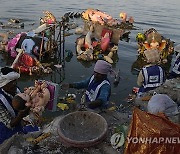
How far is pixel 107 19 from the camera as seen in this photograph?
21.3 meters

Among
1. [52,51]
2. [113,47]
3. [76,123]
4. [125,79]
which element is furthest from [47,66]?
[76,123]

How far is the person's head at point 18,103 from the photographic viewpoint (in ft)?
15.7

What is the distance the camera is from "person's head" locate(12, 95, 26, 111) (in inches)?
189

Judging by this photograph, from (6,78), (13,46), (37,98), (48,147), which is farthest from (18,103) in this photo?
(13,46)

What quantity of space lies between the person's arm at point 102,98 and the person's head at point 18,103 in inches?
61.0

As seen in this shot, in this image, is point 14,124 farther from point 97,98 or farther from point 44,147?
point 97,98

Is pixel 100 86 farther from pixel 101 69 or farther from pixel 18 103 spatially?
pixel 18 103

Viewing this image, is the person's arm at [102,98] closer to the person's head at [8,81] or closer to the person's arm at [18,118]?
the person's arm at [18,118]

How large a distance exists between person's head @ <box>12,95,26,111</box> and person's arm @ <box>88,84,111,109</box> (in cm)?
155

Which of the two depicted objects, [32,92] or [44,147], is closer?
[44,147]

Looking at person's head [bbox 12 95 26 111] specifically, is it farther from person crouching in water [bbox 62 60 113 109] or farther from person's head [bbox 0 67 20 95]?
person crouching in water [bbox 62 60 113 109]

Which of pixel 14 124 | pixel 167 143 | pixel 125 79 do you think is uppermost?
pixel 167 143

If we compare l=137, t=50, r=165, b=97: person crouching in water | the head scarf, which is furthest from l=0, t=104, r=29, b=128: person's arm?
l=137, t=50, r=165, b=97: person crouching in water

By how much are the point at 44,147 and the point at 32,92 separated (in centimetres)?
123
